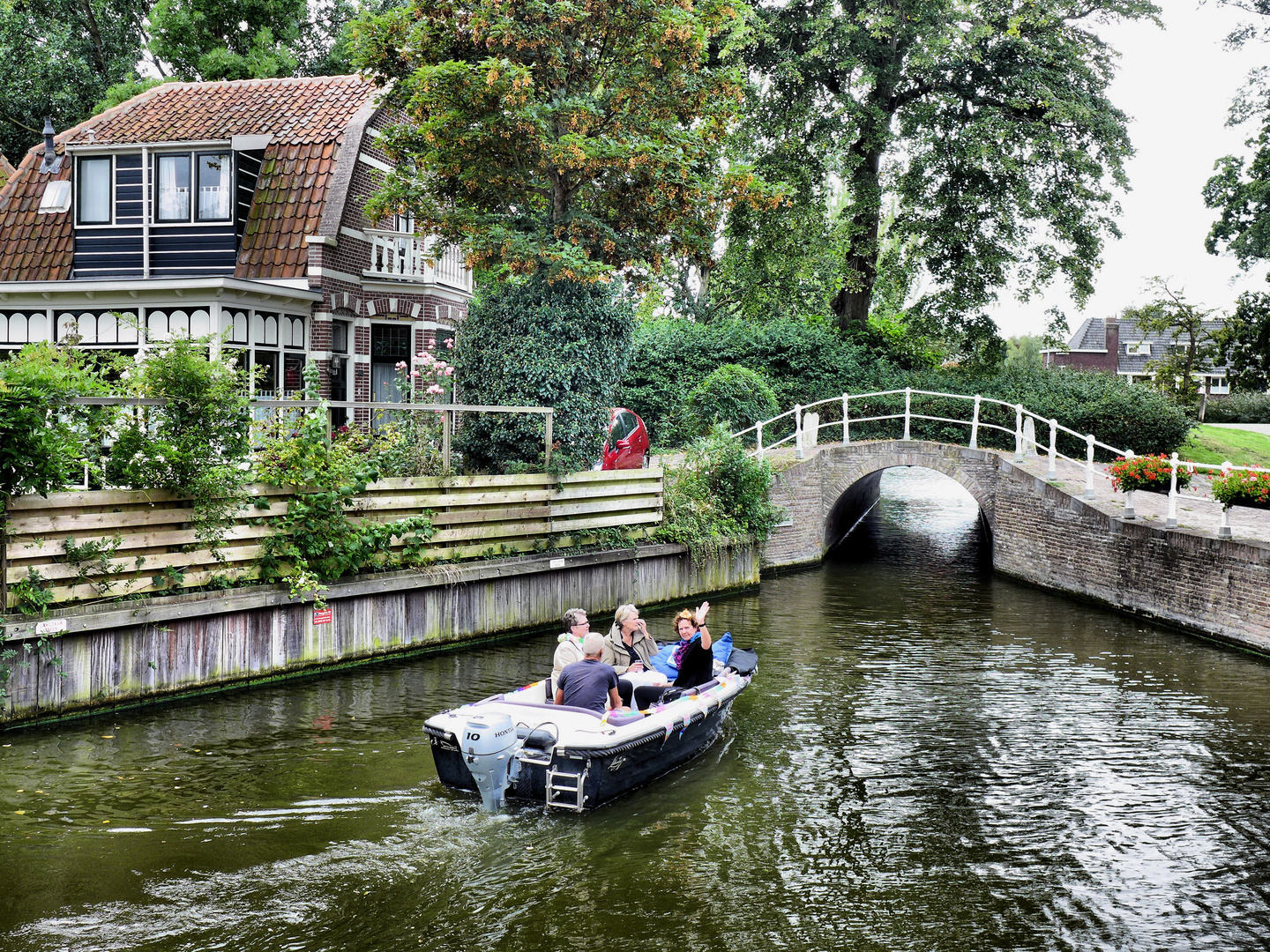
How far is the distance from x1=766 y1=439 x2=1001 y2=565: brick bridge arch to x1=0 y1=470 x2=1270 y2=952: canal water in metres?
8.09

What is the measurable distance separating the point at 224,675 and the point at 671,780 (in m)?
5.21

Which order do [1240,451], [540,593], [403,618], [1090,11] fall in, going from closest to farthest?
[403,618] → [540,593] → [1090,11] → [1240,451]

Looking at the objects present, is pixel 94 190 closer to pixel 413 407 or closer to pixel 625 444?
pixel 625 444

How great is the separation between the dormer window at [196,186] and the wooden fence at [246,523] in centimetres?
1125

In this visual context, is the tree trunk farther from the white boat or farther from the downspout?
the white boat

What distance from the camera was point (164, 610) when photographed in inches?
423

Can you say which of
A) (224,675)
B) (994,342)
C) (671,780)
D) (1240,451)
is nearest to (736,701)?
(671,780)

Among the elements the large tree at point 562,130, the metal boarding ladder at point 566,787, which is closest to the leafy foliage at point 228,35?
the large tree at point 562,130

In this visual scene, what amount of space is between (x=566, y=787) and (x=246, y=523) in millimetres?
5660

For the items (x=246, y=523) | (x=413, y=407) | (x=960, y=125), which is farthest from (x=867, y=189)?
(x=246, y=523)

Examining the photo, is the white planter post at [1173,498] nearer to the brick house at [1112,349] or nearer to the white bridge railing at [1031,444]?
the white bridge railing at [1031,444]

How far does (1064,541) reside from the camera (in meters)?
18.6

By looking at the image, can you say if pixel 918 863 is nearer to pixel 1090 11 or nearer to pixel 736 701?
pixel 736 701

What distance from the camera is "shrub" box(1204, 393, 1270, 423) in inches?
1625
